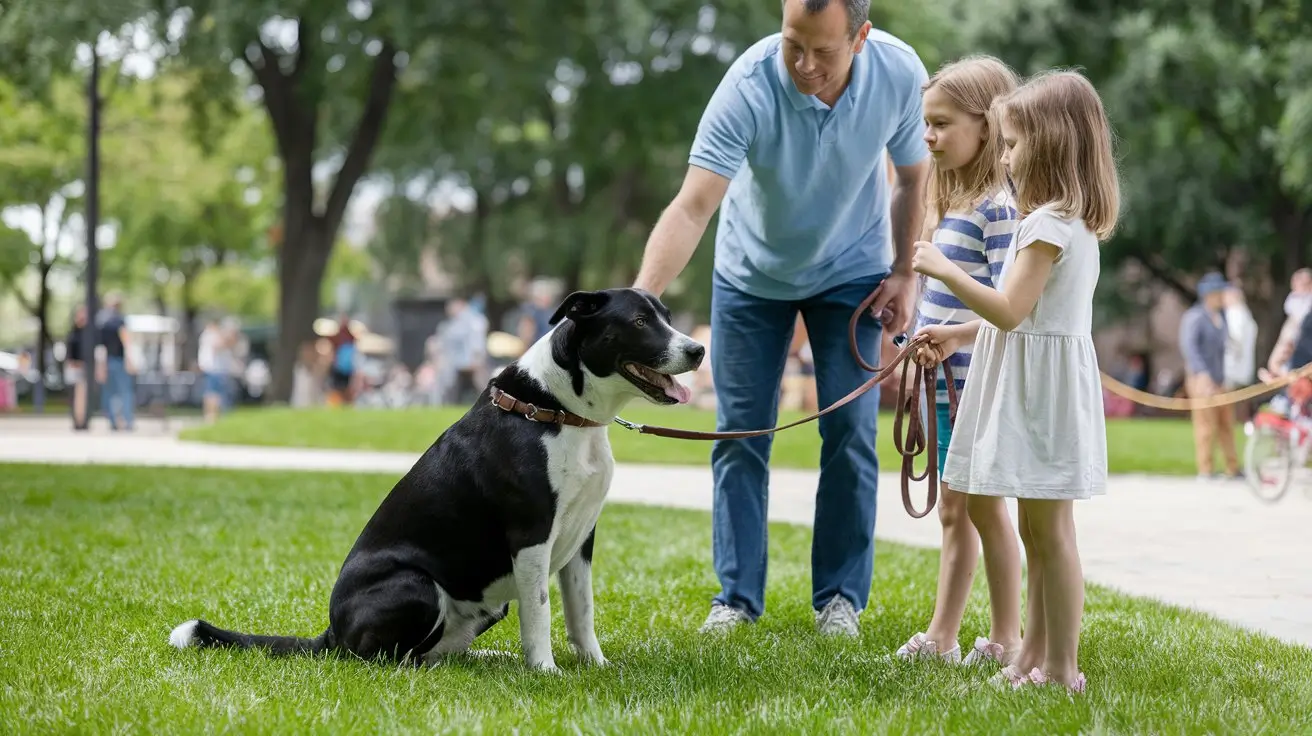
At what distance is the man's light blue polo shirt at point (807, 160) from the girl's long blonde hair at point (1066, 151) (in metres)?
1.09

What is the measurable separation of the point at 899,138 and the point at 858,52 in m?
0.43

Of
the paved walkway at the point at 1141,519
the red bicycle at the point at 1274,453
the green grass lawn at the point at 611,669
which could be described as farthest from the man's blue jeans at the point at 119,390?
the red bicycle at the point at 1274,453

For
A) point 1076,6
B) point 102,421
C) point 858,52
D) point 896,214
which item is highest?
point 1076,6

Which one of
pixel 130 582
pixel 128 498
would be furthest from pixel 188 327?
pixel 130 582

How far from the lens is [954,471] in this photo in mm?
4078

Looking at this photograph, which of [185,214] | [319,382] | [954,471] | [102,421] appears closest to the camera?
[954,471]

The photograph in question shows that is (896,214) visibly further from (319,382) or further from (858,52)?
(319,382)

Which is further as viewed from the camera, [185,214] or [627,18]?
[185,214]

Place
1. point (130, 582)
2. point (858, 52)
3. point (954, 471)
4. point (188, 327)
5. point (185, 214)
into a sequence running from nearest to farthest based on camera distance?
1. point (954, 471)
2. point (858, 52)
3. point (130, 582)
4. point (185, 214)
5. point (188, 327)

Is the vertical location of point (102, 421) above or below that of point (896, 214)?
below

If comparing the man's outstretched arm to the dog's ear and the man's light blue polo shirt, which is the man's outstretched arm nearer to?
Answer: the man's light blue polo shirt

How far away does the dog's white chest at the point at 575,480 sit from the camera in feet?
13.8

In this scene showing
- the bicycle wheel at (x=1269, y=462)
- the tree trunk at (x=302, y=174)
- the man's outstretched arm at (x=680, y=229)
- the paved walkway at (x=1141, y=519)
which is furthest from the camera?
the tree trunk at (x=302, y=174)

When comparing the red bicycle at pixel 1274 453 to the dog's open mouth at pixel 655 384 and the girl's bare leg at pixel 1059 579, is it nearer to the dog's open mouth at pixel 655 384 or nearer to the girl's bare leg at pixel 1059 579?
the girl's bare leg at pixel 1059 579
